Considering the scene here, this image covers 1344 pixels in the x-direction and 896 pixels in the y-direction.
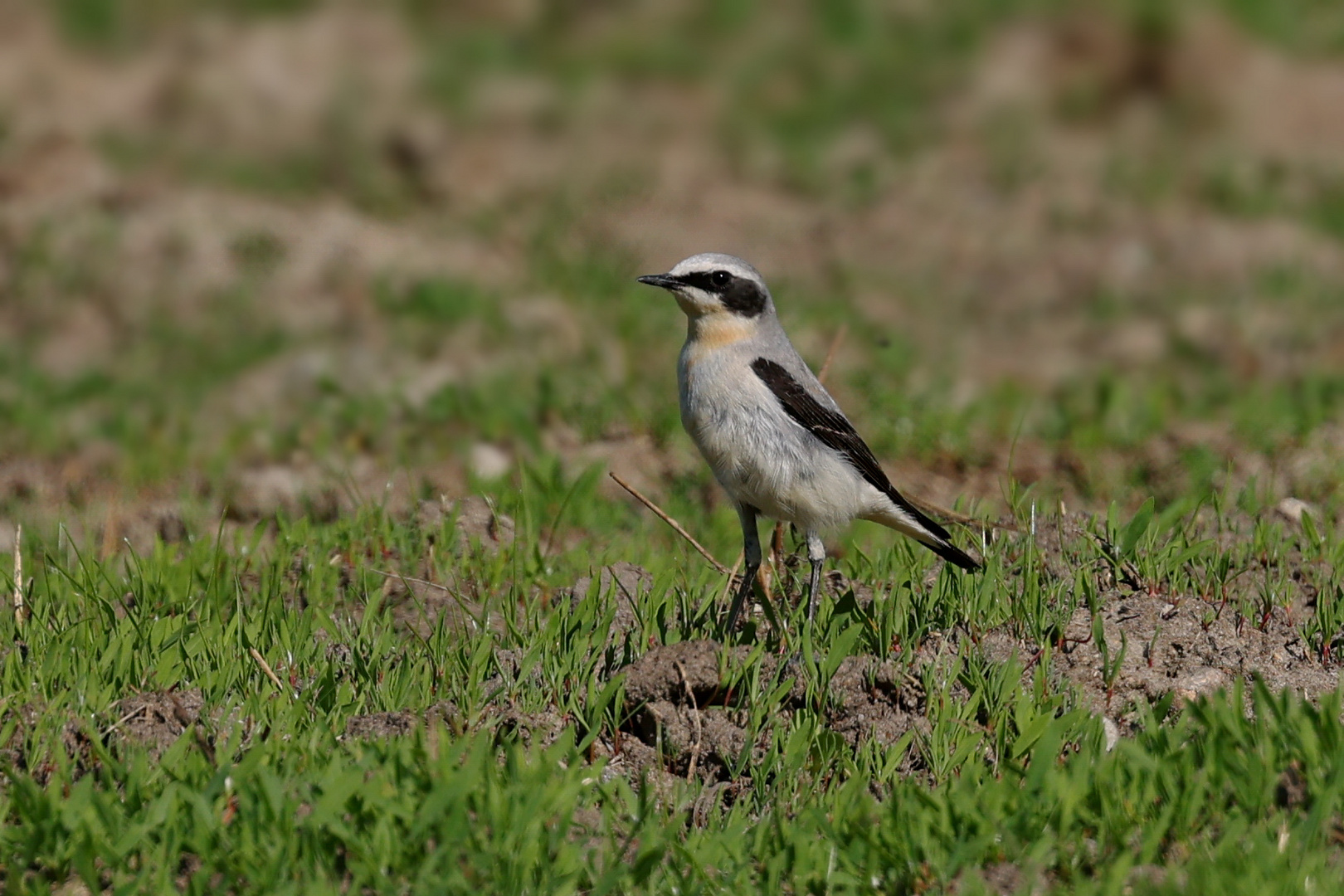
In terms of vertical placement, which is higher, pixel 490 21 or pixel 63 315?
pixel 490 21

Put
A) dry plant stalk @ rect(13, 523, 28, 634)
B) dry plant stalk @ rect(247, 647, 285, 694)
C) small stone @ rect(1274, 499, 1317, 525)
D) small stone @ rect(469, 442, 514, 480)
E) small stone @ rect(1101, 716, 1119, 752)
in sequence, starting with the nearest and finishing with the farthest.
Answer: small stone @ rect(1101, 716, 1119, 752), dry plant stalk @ rect(247, 647, 285, 694), dry plant stalk @ rect(13, 523, 28, 634), small stone @ rect(1274, 499, 1317, 525), small stone @ rect(469, 442, 514, 480)

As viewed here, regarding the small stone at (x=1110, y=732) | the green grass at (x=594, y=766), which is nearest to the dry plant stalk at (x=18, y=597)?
the green grass at (x=594, y=766)

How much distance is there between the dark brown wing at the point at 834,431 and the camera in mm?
6285

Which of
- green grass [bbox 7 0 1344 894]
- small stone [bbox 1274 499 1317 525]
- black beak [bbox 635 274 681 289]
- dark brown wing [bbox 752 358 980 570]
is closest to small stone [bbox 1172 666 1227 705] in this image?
green grass [bbox 7 0 1344 894]

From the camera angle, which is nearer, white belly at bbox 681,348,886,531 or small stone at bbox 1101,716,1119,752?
small stone at bbox 1101,716,1119,752

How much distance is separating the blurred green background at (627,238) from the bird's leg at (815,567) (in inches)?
67.4

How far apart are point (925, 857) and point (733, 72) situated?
1314 centimetres

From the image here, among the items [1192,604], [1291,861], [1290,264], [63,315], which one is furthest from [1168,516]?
[63,315]

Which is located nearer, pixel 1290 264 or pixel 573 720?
pixel 573 720

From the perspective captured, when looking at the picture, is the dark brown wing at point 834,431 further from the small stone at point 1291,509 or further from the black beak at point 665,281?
the small stone at point 1291,509

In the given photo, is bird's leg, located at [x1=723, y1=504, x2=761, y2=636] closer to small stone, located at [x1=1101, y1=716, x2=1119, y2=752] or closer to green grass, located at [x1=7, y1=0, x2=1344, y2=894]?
green grass, located at [x1=7, y1=0, x2=1344, y2=894]

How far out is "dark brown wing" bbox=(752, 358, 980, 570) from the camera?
629 centimetres

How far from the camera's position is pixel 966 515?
6.96 m

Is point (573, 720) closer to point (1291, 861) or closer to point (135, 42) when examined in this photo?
point (1291, 861)
